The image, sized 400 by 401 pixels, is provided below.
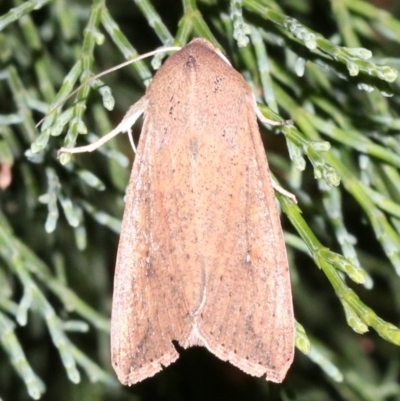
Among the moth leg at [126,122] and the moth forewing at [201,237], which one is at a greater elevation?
the moth leg at [126,122]

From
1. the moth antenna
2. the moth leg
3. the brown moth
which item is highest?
the moth antenna

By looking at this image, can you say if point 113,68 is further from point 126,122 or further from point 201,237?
point 201,237

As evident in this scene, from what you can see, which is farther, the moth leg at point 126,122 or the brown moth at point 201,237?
the moth leg at point 126,122

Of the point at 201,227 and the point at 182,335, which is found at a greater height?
the point at 201,227

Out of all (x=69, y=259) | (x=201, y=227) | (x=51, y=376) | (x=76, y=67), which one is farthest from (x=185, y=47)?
(x=51, y=376)

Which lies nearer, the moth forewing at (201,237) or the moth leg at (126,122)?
the moth forewing at (201,237)

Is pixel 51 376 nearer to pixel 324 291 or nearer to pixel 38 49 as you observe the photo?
pixel 324 291

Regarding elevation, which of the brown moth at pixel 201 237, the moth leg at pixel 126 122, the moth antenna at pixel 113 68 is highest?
the moth antenna at pixel 113 68

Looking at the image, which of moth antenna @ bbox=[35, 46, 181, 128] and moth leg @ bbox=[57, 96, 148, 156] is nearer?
moth antenna @ bbox=[35, 46, 181, 128]

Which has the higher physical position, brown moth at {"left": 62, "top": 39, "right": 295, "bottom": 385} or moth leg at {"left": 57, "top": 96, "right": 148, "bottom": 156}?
moth leg at {"left": 57, "top": 96, "right": 148, "bottom": 156}
